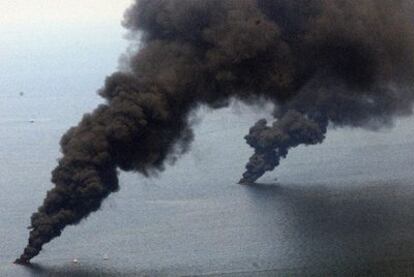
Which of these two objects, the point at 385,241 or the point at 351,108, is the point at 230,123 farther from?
the point at 385,241

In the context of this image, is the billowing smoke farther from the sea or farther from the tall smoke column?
the tall smoke column

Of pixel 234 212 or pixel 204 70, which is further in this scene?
pixel 234 212

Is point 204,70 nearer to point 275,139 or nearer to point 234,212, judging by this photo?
point 234,212

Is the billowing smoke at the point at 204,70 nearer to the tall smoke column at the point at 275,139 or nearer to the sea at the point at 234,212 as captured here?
the sea at the point at 234,212

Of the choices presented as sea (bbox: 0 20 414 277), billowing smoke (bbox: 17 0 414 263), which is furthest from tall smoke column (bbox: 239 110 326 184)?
billowing smoke (bbox: 17 0 414 263)

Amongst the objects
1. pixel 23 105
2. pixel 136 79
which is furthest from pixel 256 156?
pixel 23 105

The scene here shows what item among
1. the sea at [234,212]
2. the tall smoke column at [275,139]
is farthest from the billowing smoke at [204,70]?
the tall smoke column at [275,139]

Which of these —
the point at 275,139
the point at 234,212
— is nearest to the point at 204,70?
the point at 234,212

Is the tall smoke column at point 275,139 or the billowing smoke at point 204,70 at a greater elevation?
the tall smoke column at point 275,139
